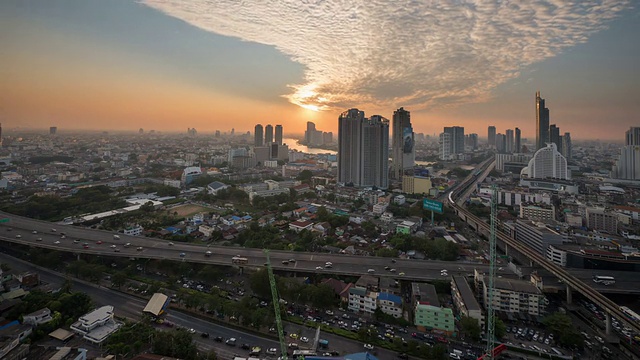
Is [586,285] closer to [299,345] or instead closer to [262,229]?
[299,345]

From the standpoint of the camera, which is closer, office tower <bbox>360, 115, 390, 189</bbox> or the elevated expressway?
the elevated expressway

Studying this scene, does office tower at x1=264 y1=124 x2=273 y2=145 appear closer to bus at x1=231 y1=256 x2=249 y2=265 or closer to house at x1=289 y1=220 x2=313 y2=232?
house at x1=289 y1=220 x2=313 y2=232

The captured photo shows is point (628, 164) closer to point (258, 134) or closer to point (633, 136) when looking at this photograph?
point (633, 136)

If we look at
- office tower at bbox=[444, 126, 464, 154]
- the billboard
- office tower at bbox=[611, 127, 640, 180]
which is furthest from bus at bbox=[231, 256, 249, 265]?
office tower at bbox=[444, 126, 464, 154]

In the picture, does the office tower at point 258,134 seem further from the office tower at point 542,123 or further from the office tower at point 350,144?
the office tower at point 542,123

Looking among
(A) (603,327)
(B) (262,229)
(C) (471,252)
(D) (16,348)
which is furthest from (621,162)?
(D) (16,348)

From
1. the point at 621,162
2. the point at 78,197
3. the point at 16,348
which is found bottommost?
the point at 16,348

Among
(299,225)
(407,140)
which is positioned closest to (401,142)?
(407,140)
